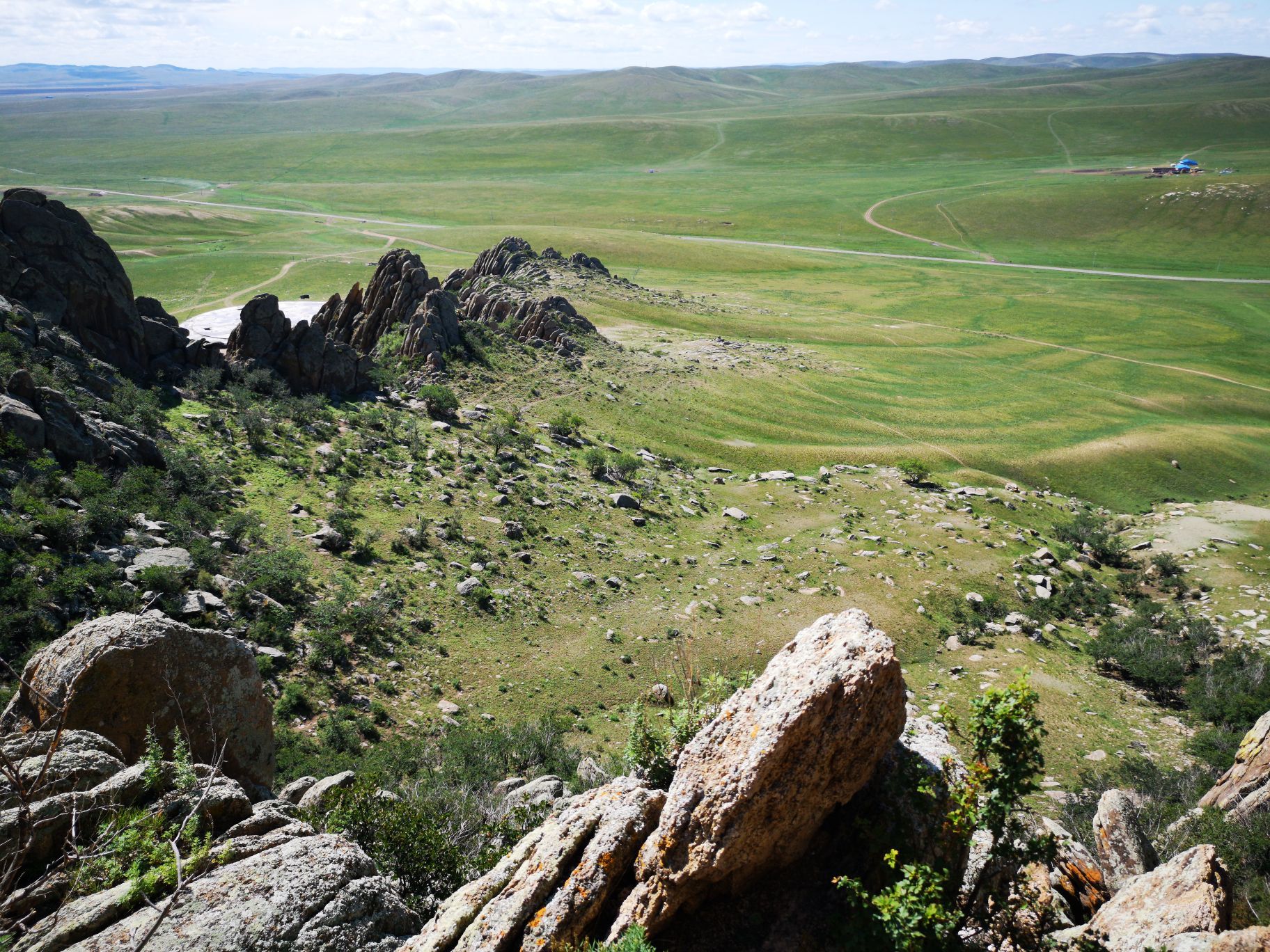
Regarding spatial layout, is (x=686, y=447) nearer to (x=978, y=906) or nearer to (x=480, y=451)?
(x=480, y=451)

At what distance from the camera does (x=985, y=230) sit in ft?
526

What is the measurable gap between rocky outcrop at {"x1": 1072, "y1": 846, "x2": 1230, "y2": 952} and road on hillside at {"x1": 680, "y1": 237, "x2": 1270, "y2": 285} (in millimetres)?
142172

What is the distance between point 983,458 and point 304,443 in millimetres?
49674

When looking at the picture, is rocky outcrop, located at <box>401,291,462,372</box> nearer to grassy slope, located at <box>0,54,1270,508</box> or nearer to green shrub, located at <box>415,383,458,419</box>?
green shrub, located at <box>415,383,458,419</box>

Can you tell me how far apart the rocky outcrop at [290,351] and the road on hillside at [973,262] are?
360 feet

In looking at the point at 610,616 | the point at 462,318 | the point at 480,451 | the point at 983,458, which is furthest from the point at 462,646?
the point at 983,458

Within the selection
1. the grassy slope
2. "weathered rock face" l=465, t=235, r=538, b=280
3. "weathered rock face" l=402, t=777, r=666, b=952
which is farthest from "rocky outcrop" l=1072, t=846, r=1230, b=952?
"weathered rock face" l=465, t=235, r=538, b=280

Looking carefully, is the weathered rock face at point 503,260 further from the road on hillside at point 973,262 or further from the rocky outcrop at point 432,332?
the road on hillside at point 973,262

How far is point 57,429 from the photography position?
27.3m

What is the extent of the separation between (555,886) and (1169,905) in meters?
9.70

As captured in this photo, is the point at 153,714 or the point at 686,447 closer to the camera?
the point at 153,714

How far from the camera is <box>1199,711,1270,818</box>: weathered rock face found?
56.4 feet

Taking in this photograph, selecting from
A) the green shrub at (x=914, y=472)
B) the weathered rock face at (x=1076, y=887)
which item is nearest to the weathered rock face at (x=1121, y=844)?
the weathered rock face at (x=1076, y=887)

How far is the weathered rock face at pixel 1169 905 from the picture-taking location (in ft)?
35.3
